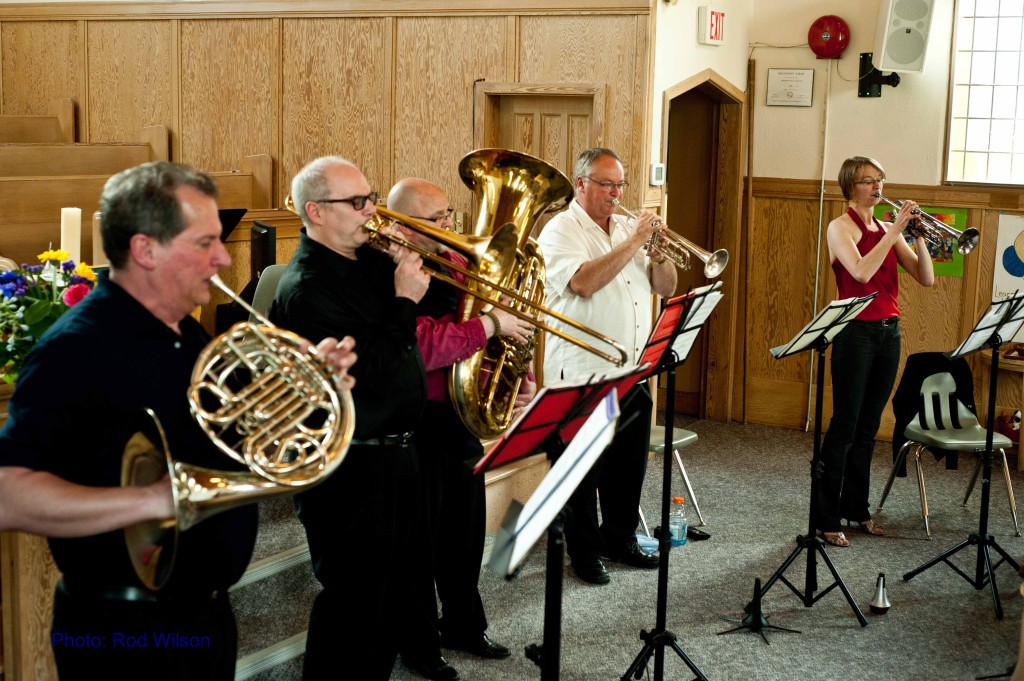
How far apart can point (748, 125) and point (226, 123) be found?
3.35 metres

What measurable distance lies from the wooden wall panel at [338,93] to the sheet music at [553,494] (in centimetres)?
458

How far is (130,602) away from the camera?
6.53 ft

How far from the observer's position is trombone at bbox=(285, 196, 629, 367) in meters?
2.85

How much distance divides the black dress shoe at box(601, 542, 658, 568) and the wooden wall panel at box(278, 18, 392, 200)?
2856 millimetres

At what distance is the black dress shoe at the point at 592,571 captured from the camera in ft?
14.5

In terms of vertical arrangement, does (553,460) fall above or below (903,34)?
below

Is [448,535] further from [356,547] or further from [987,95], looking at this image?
[987,95]

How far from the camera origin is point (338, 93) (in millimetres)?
6633

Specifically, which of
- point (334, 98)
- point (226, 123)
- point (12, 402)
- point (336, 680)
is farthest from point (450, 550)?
point (226, 123)

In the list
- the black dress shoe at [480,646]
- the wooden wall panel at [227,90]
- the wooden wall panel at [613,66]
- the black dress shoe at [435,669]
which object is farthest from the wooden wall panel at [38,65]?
the black dress shoe at [435,669]

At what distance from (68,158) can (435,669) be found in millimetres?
4282

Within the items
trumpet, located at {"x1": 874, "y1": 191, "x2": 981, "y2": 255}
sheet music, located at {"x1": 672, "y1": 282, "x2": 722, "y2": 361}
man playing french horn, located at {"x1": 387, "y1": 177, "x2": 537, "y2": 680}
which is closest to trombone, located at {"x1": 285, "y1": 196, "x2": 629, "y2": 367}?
man playing french horn, located at {"x1": 387, "y1": 177, "x2": 537, "y2": 680}

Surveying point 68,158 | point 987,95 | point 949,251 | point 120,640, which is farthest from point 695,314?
point 68,158

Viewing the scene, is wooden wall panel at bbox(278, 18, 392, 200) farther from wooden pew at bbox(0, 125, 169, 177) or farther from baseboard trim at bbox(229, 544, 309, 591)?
baseboard trim at bbox(229, 544, 309, 591)
